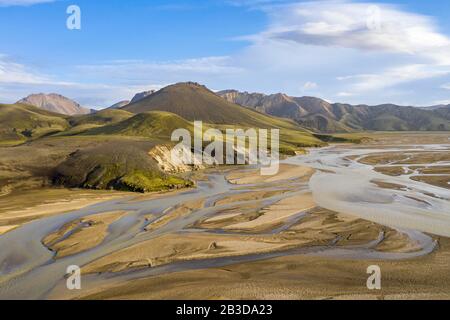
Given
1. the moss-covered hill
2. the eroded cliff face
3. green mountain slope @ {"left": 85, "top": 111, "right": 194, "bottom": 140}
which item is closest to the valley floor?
the moss-covered hill

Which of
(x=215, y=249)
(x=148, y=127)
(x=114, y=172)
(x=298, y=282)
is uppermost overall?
(x=148, y=127)

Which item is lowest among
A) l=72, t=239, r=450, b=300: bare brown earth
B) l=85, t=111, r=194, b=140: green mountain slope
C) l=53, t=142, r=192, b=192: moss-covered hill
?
l=72, t=239, r=450, b=300: bare brown earth

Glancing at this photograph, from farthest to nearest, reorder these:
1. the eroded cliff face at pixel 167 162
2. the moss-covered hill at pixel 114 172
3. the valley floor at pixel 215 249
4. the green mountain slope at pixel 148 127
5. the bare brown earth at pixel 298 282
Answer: the green mountain slope at pixel 148 127
the eroded cliff face at pixel 167 162
the moss-covered hill at pixel 114 172
the valley floor at pixel 215 249
the bare brown earth at pixel 298 282

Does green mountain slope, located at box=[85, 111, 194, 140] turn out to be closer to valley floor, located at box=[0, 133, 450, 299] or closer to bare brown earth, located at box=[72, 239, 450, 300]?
valley floor, located at box=[0, 133, 450, 299]

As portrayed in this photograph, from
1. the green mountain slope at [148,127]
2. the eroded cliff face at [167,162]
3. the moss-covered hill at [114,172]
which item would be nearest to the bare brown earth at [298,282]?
the moss-covered hill at [114,172]

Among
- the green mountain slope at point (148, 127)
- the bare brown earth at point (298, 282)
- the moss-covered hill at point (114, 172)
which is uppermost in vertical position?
the green mountain slope at point (148, 127)

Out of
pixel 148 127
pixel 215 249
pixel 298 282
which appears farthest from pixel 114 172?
pixel 148 127

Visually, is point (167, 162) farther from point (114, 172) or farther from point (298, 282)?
point (298, 282)

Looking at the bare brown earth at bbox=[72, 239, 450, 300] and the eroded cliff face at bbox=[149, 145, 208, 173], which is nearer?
the bare brown earth at bbox=[72, 239, 450, 300]

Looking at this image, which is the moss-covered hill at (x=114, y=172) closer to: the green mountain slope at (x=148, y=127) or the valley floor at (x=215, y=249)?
the valley floor at (x=215, y=249)

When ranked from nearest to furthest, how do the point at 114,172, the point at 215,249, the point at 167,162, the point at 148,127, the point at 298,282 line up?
the point at 298,282, the point at 215,249, the point at 114,172, the point at 167,162, the point at 148,127

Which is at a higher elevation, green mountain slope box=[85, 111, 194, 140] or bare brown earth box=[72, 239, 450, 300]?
green mountain slope box=[85, 111, 194, 140]

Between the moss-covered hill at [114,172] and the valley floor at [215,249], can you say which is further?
the moss-covered hill at [114,172]
